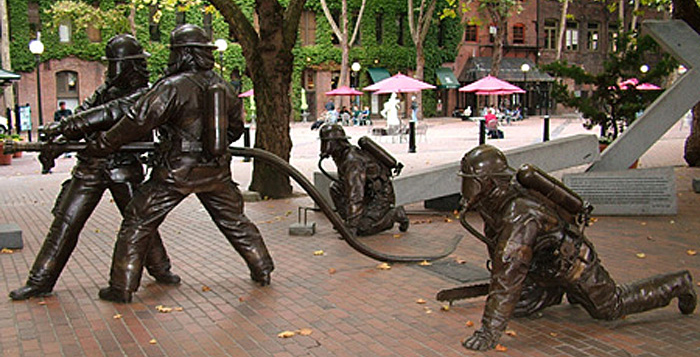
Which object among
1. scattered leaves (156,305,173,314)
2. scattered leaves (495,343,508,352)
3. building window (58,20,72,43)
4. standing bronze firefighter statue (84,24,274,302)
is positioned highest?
building window (58,20,72,43)

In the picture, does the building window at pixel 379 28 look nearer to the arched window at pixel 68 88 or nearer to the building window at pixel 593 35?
the building window at pixel 593 35

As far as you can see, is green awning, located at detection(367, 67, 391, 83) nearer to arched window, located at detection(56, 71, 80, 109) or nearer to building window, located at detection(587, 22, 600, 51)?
building window, located at detection(587, 22, 600, 51)

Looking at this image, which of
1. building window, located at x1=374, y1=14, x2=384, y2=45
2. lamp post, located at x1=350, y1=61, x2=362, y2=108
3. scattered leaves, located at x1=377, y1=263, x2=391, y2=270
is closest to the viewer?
scattered leaves, located at x1=377, y1=263, x2=391, y2=270

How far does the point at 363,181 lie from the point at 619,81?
766 cm

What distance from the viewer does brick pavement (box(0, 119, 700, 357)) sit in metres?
4.77

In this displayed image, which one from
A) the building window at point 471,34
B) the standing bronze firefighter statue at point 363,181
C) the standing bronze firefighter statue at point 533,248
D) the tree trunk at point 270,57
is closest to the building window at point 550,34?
the building window at point 471,34

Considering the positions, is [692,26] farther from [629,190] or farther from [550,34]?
[550,34]

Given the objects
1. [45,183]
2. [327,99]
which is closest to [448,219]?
[45,183]

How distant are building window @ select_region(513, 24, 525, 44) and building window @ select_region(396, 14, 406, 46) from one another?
30.9 ft

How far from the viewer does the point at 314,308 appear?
5680 mm

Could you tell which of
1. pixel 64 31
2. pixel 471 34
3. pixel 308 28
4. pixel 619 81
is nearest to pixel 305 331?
pixel 619 81

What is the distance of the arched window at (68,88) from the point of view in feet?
135

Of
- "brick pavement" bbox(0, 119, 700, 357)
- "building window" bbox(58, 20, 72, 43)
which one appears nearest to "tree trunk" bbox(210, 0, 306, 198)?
"brick pavement" bbox(0, 119, 700, 357)

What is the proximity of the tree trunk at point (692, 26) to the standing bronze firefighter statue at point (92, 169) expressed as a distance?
36.8 feet
